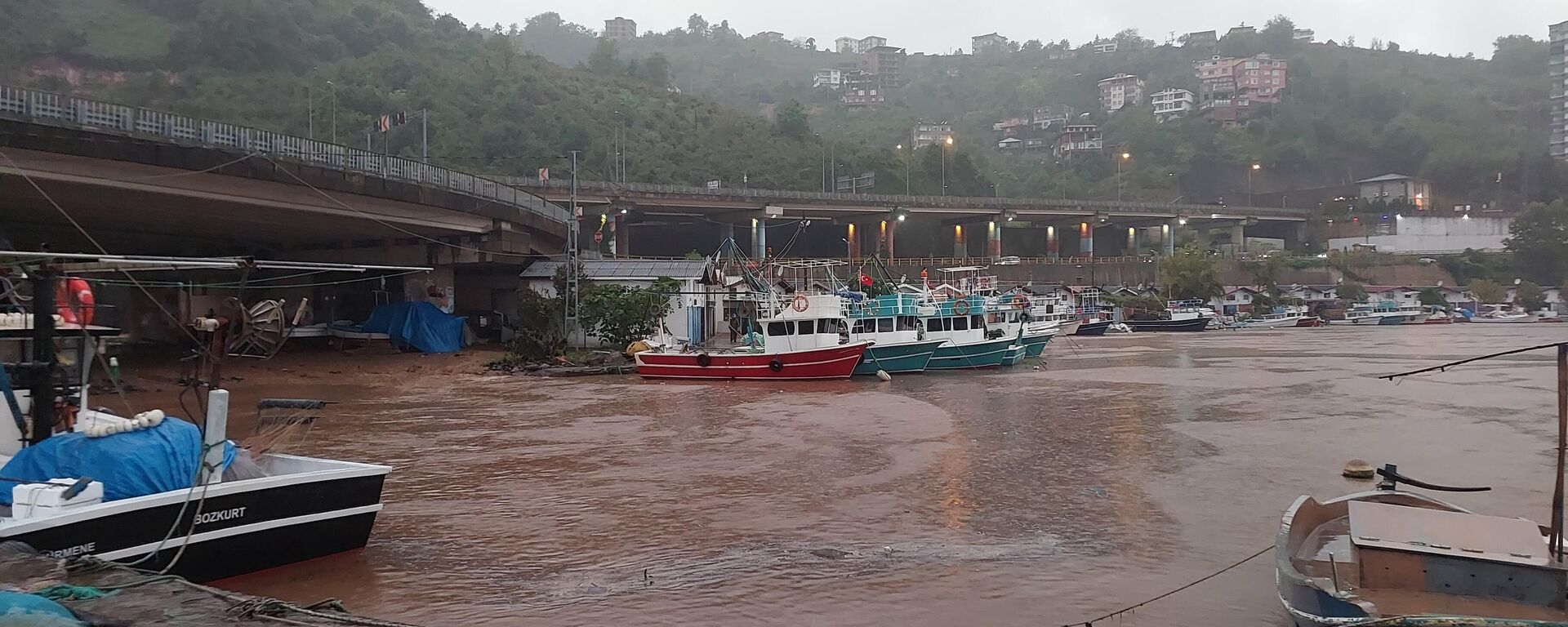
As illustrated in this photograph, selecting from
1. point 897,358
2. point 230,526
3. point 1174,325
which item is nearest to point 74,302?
point 230,526

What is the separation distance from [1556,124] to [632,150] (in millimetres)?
120083

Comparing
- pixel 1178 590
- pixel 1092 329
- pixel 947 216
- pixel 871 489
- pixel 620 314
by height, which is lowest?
pixel 1178 590

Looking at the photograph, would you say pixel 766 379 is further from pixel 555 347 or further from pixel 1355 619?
pixel 1355 619

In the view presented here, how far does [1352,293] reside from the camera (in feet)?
264

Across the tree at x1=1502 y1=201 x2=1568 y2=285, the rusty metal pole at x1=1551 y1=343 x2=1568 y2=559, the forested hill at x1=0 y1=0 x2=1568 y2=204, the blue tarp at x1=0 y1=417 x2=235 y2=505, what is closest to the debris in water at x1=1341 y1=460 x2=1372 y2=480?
the rusty metal pole at x1=1551 y1=343 x2=1568 y2=559

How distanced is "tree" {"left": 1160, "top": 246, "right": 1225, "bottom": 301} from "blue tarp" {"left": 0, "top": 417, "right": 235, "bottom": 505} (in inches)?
2919

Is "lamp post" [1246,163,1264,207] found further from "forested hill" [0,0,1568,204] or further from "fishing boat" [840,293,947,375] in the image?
"fishing boat" [840,293,947,375]

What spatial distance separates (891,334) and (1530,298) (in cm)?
7435

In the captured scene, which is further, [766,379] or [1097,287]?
[1097,287]

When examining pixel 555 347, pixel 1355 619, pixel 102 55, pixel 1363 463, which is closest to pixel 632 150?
pixel 102 55

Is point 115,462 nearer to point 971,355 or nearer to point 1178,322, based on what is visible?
point 971,355

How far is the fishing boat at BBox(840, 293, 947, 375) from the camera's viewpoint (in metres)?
33.3

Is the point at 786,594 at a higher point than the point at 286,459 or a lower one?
lower

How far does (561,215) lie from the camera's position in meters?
48.1
